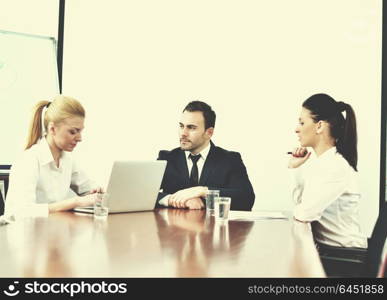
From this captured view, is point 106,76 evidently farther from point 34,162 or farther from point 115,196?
point 115,196

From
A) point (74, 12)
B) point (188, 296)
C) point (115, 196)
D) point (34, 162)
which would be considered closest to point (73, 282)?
point (188, 296)

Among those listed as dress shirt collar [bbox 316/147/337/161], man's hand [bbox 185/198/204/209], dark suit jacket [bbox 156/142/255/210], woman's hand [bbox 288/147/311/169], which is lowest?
man's hand [bbox 185/198/204/209]

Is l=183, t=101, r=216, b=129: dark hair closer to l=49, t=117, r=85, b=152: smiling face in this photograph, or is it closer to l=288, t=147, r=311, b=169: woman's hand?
l=288, t=147, r=311, b=169: woman's hand

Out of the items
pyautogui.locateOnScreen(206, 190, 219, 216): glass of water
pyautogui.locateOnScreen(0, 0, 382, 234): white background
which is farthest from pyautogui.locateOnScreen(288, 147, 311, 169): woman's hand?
pyautogui.locateOnScreen(206, 190, 219, 216): glass of water

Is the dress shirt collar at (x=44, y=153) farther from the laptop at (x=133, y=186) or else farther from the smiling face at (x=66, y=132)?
the laptop at (x=133, y=186)

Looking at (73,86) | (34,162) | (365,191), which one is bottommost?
(365,191)

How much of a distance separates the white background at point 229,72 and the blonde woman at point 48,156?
1.24 metres

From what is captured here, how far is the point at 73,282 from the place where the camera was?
109 centimetres

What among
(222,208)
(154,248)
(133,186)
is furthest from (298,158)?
(154,248)

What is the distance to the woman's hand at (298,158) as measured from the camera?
291 centimetres

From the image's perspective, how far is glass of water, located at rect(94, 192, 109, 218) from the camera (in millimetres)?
2189

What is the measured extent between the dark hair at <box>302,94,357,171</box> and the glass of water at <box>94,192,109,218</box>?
3.92ft

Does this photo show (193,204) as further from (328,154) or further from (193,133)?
(328,154)

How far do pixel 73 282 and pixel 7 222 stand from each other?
3.12 feet
